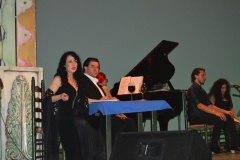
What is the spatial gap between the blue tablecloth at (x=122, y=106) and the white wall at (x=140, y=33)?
7.73ft

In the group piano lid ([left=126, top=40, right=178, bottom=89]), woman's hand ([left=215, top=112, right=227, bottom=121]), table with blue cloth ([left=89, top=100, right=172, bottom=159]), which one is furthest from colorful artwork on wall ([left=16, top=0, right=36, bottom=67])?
woman's hand ([left=215, top=112, right=227, bottom=121])

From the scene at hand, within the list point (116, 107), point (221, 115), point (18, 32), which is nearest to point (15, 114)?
point (18, 32)

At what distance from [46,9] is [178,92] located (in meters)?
2.19

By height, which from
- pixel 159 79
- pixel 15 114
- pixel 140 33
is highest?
pixel 140 33

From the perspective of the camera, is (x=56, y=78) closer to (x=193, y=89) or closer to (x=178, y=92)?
(x=178, y=92)

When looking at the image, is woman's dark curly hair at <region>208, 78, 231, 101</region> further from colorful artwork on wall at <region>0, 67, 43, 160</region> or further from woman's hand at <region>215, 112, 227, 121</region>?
colorful artwork on wall at <region>0, 67, 43, 160</region>

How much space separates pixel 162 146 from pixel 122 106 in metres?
1.23

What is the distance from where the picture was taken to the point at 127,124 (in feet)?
16.3

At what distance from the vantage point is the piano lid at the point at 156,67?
5.96 metres

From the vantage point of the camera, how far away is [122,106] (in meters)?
4.17

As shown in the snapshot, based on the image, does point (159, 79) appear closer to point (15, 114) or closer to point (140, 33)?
point (140, 33)

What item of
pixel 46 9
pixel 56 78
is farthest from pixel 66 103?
pixel 46 9

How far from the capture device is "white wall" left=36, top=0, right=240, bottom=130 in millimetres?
6590

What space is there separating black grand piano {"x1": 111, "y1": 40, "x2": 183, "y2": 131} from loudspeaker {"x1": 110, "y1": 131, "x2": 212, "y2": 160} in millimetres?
2502
